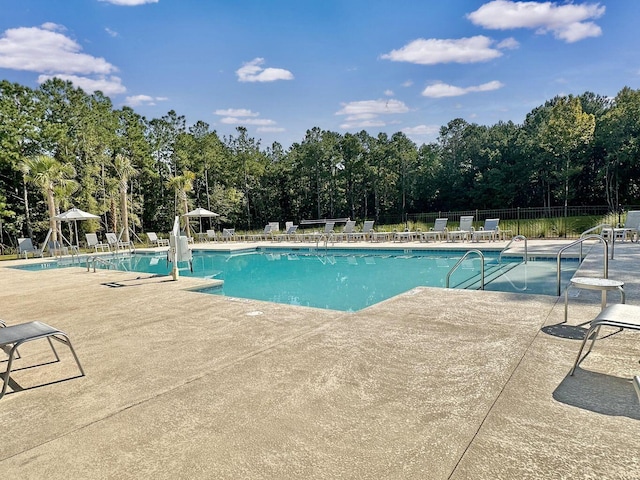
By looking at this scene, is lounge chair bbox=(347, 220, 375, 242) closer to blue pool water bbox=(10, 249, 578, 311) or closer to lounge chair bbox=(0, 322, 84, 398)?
blue pool water bbox=(10, 249, 578, 311)

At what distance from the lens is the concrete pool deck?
1.73 metres

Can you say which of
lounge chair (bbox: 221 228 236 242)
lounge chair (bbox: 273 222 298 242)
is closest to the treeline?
lounge chair (bbox: 221 228 236 242)

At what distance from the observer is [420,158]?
29875 millimetres

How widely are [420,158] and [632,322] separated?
95.0 feet

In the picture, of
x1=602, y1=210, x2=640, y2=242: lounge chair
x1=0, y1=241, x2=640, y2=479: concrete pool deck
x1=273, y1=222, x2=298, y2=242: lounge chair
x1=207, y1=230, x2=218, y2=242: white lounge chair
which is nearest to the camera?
x1=0, y1=241, x2=640, y2=479: concrete pool deck

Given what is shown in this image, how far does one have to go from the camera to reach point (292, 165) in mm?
30562

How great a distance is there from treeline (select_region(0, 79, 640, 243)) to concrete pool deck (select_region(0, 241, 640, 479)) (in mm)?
15921

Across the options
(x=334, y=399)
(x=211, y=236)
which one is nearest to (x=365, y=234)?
(x=211, y=236)

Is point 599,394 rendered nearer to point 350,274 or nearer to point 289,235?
point 350,274

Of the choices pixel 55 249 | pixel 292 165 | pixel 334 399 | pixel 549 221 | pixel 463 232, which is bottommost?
pixel 334 399

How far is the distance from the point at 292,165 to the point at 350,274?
22.0 meters

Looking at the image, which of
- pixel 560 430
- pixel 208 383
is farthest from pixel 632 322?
pixel 208 383

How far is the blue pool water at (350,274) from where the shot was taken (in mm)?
7371

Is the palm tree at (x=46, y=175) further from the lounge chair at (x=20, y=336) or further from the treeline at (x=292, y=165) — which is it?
the lounge chair at (x=20, y=336)
